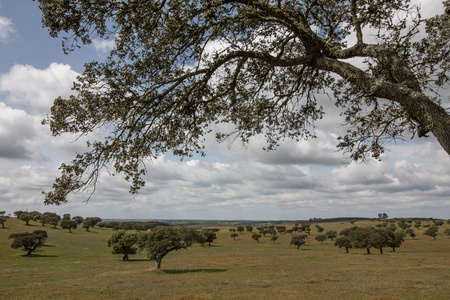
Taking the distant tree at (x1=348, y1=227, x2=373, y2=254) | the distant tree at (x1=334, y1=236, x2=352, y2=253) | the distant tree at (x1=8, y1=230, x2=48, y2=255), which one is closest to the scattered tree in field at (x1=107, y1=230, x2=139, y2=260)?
the distant tree at (x1=8, y1=230, x2=48, y2=255)

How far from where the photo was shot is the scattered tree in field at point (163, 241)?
6291 centimetres

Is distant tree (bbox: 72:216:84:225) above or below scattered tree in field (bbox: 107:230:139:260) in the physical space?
above

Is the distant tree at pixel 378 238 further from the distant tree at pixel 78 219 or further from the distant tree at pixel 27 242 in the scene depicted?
the distant tree at pixel 78 219

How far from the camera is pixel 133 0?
871 cm

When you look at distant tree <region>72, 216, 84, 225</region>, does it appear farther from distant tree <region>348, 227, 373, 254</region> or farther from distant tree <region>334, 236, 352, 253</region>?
distant tree <region>348, 227, 373, 254</region>

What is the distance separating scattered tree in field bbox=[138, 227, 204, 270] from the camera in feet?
206

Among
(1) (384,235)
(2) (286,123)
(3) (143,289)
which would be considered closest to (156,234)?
(3) (143,289)

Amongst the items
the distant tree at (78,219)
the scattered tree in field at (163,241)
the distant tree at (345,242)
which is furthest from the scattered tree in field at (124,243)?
the distant tree at (78,219)

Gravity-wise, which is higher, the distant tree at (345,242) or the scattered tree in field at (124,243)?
the scattered tree in field at (124,243)

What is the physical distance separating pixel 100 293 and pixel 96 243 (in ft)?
299

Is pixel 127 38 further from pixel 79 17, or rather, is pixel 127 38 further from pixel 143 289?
pixel 143 289

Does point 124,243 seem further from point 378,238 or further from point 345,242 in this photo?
point 378,238

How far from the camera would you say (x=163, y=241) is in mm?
63781

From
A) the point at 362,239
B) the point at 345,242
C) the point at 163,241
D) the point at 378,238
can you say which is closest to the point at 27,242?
the point at 163,241
